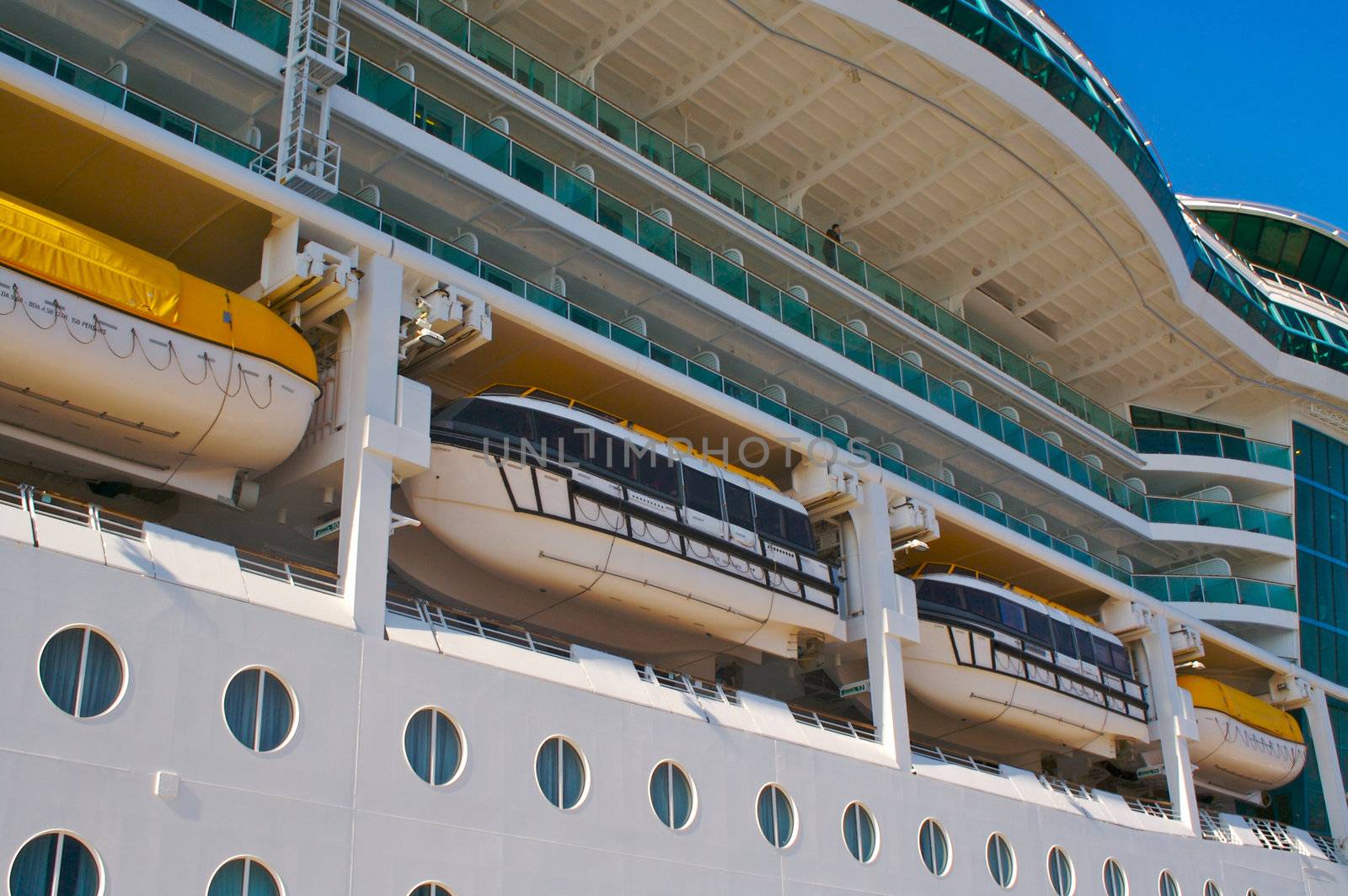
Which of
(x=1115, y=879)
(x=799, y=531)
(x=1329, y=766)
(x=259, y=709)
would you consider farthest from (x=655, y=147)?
(x=1329, y=766)

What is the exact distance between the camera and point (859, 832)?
15.0 meters

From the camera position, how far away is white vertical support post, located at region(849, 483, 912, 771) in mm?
16672

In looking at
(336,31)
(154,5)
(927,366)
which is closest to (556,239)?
(336,31)

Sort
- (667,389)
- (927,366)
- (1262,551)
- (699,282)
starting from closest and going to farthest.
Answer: (667,389), (699,282), (927,366), (1262,551)

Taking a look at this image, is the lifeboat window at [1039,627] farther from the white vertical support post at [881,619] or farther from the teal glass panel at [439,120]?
the teal glass panel at [439,120]

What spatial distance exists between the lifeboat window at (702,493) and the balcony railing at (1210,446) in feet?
48.7

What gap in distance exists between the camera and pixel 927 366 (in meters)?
22.9

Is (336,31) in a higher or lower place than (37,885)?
higher

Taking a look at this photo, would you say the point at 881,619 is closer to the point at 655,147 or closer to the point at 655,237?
the point at 655,237

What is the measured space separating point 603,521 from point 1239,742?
14561 mm

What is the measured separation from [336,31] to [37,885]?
887cm

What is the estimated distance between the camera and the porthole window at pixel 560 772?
12203 millimetres

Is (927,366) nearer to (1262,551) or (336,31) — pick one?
(1262,551)

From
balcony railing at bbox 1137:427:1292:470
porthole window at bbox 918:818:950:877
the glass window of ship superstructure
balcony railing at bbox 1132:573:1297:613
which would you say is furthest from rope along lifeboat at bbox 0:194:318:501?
balcony railing at bbox 1137:427:1292:470
